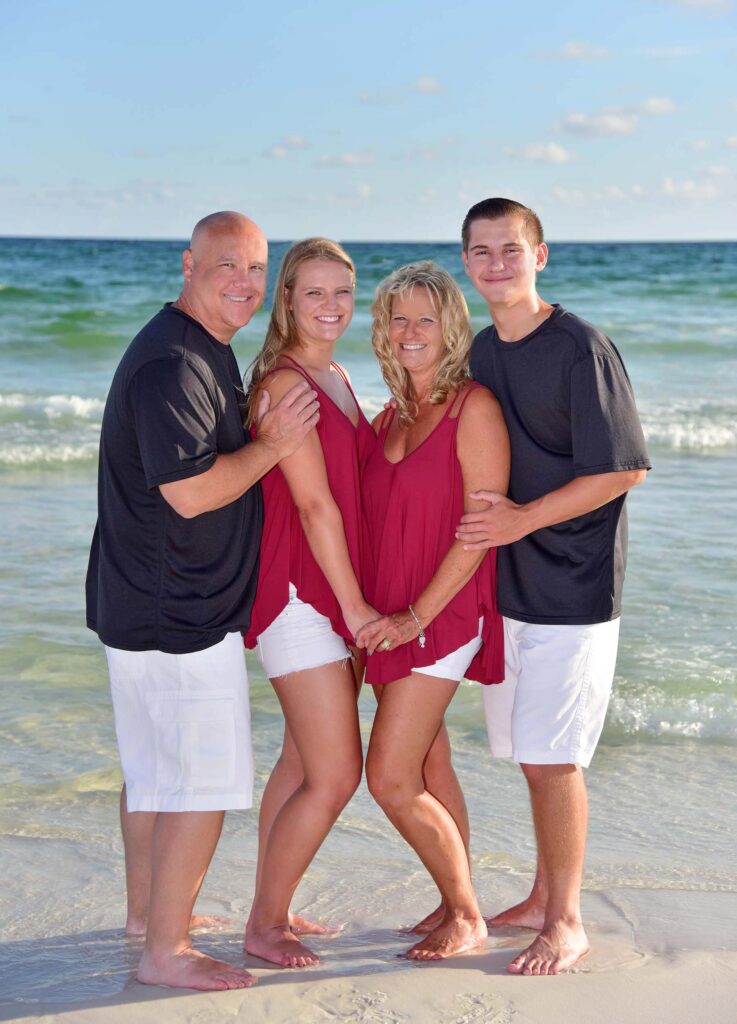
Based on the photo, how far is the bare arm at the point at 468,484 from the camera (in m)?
3.35

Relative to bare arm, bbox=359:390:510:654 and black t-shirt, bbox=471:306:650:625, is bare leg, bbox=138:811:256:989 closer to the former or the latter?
bare arm, bbox=359:390:510:654

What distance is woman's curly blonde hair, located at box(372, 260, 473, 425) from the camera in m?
3.42

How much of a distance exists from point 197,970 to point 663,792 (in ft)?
6.97

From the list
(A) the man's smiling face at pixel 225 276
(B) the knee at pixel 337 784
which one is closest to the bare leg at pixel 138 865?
(B) the knee at pixel 337 784

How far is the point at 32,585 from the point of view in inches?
273

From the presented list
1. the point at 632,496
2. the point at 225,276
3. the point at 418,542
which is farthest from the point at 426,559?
the point at 632,496

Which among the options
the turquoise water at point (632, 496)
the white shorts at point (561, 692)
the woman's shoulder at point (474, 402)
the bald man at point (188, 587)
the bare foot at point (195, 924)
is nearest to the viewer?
the bald man at point (188, 587)

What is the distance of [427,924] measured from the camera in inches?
143

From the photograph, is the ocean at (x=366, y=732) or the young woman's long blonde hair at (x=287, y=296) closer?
the young woman's long blonde hair at (x=287, y=296)

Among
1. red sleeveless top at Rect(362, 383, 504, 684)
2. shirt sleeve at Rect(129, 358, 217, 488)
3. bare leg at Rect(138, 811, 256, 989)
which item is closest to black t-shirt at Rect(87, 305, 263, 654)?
shirt sleeve at Rect(129, 358, 217, 488)

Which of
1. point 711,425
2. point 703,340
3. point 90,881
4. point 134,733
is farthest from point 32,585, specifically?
point 703,340

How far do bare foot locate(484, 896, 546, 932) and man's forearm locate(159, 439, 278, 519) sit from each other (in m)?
1.56

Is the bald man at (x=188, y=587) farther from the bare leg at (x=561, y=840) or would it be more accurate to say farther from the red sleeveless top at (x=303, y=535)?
the bare leg at (x=561, y=840)

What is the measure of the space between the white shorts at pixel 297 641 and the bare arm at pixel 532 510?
476 millimetres
